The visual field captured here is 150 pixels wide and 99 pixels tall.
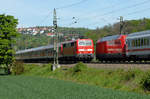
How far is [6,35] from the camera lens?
4553 cm

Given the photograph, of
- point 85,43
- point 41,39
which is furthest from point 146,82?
point 41,39

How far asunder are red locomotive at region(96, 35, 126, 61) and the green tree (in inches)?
584

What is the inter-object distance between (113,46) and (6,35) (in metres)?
19.1

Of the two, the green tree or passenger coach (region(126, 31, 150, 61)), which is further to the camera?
the green tree

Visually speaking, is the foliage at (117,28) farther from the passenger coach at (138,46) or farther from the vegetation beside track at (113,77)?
the vegetation beside track at (113,77)

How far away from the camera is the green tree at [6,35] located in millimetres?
44906

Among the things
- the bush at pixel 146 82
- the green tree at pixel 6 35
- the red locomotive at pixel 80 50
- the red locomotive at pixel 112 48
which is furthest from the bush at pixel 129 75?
the green tree at pixel 6 35

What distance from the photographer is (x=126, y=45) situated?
33.7 m

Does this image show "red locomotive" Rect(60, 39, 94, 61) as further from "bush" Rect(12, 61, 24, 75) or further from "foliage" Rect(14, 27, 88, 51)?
"bush" Rect(12, 61, 24, 75)

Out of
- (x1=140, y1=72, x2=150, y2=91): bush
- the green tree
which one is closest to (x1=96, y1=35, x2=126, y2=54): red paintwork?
the green tree

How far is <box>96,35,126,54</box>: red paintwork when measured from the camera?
3500 cm

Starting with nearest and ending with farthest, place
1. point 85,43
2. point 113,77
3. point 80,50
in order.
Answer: point 113,77, point 80,50, point 85,43

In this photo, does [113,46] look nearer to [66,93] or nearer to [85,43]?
[85,43]

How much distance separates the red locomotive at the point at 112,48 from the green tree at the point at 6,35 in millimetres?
14840
